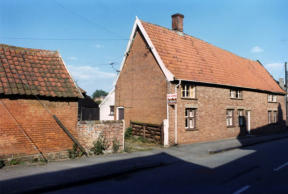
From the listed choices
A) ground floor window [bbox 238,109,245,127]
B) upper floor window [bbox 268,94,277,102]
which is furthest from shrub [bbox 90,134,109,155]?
upper floor window [bbox 268,94,277,102]

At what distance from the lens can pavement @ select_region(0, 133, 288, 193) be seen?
6984 millimetres

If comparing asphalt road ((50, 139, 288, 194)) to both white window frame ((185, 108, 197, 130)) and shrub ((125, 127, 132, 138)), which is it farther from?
shrub ((125, 127, 132, 138))

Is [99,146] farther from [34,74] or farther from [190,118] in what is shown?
[190,118]

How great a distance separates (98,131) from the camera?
11.6 m

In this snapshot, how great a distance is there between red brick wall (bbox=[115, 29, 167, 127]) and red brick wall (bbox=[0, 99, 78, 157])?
678 centimetres

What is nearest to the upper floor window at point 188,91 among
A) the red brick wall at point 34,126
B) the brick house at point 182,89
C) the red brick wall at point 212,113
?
the brick house at point 182,89

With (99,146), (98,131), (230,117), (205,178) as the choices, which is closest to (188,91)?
(230,117)

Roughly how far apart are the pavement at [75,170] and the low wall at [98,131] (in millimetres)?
829

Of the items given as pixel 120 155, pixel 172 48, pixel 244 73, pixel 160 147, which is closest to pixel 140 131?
Answer: pixel 160 147

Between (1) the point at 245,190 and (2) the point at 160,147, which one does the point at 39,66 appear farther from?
(1) the point at 245,190

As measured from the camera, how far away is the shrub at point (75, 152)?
418 inches

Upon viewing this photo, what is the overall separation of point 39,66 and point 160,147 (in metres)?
8.26

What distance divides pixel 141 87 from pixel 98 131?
7.17m

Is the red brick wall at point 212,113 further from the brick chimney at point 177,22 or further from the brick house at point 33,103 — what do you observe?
the brick house at point 33,103
